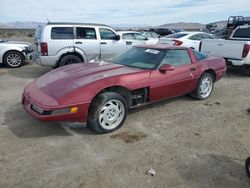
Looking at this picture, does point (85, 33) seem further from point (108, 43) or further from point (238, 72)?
point (238, 72)

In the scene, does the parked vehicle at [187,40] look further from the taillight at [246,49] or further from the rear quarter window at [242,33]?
the taillight at [246,49]

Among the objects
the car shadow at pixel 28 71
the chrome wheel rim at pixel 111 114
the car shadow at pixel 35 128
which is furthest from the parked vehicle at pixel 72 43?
the chrome wheel rim at pixel 111 114

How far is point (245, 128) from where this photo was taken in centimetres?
488

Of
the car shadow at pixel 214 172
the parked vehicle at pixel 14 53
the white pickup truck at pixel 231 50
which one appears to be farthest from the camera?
the parked vehicle at pixel 14 53

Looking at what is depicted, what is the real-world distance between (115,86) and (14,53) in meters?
7.78

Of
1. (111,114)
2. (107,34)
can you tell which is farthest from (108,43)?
(111,114)

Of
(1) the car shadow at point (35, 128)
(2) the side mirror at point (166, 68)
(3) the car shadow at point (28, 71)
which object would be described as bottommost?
(1) the car shadow at point (35, 128)

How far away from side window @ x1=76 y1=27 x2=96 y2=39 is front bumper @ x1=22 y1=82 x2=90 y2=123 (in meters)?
5.11

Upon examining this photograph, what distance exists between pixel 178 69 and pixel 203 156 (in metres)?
2.28

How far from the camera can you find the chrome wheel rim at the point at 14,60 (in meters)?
10.9

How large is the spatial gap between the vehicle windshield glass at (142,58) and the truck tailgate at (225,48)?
14.2 ft

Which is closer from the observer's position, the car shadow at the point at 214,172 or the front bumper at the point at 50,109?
the car shadow at the point at 214,172

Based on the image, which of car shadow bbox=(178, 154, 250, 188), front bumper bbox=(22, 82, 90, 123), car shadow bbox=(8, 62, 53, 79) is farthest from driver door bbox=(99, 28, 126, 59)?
car shadow bbox=(178, 154, 250, 188)

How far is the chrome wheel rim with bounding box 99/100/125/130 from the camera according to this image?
444 cm
